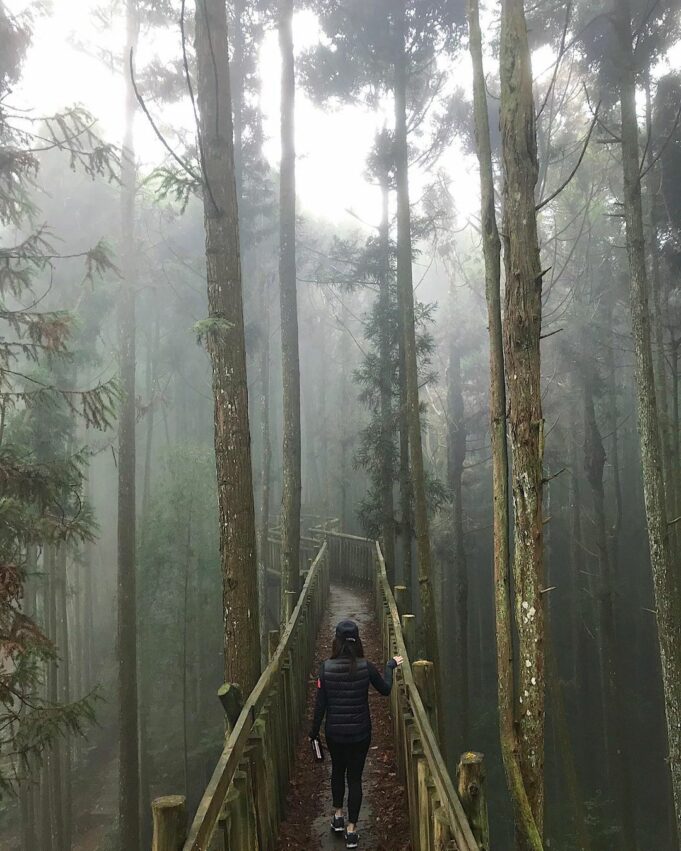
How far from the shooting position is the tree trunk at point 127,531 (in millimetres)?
10633

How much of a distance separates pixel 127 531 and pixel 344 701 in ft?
26.9

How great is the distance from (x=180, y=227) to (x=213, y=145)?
74.4 feet

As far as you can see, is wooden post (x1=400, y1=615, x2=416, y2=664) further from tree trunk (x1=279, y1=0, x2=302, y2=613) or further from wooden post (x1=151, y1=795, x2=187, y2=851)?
tree trunk (x1=279, y1=0, x2=302, y2=613)

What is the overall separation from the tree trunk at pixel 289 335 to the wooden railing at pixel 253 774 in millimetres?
4156

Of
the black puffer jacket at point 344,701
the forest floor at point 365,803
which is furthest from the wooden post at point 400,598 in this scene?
the black puffer jacket at point 344,701

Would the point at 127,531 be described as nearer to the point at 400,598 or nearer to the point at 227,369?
the point at 400,598

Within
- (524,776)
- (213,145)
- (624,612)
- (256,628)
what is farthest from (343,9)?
(624,612)

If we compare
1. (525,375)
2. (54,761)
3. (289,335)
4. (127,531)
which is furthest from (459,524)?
(525,375)

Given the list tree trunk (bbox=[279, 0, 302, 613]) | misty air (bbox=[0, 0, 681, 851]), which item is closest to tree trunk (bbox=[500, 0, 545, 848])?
misty air (bbox=[0, 0, 681, 851])

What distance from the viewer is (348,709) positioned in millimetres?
4691

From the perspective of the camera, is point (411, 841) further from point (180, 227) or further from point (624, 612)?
point (180, 227)

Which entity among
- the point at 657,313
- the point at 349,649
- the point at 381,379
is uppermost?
the point at 657,313

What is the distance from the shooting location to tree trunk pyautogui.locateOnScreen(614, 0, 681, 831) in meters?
8.27

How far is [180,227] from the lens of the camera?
27.2m
